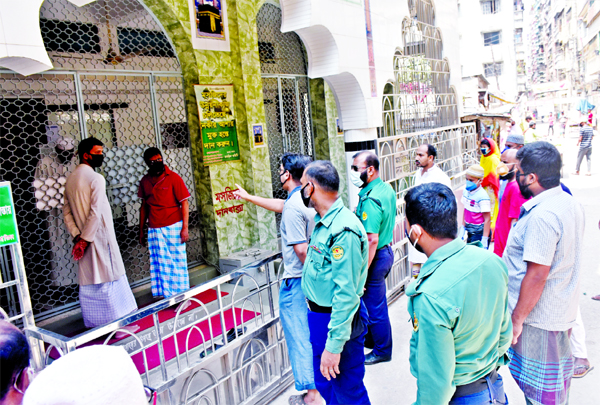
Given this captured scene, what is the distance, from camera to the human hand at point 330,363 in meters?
2.38

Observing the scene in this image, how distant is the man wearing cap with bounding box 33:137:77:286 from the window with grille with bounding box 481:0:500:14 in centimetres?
3233

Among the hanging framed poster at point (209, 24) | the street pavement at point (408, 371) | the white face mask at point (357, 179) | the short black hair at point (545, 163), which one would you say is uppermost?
the hanging framed poster at point (209, 24)

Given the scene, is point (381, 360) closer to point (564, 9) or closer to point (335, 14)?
point (335, 14)

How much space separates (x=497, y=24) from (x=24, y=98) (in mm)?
32131

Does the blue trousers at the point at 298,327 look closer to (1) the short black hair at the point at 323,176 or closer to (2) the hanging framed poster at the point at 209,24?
(1) the short black hair at the point at 323,176

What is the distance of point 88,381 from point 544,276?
2186 millimetres

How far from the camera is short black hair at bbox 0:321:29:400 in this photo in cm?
104

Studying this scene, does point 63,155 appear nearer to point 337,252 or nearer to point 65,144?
point 65,144

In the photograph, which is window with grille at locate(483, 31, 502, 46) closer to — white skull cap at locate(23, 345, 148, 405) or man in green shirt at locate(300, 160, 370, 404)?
man in green shirt at locate(300, 160, 370, 404)

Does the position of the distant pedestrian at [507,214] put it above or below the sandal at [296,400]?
above

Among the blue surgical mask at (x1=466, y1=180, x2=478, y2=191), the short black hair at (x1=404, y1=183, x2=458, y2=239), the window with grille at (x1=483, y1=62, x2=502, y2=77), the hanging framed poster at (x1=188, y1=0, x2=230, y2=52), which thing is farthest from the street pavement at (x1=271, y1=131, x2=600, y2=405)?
the window with grille at (x1=483, y1=62, x2=502, y2=77)

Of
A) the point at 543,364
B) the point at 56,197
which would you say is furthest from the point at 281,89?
the point at 543,364

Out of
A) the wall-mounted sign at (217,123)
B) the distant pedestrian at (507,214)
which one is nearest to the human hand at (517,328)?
the distant pedestrian at (507,214)

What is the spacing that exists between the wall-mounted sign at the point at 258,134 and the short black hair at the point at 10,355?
15.5 feet
